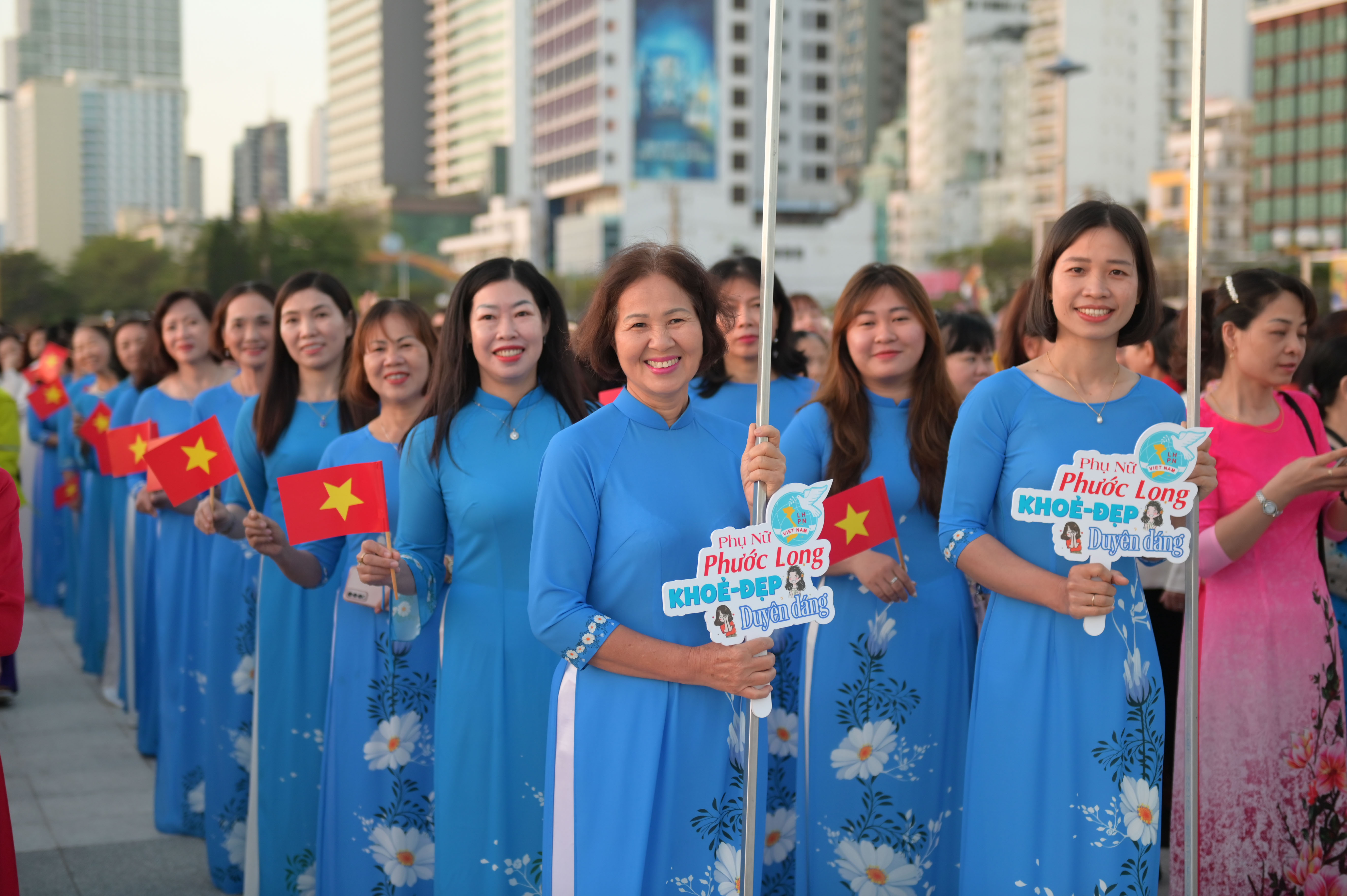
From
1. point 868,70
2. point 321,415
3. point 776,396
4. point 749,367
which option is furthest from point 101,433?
point 868,70

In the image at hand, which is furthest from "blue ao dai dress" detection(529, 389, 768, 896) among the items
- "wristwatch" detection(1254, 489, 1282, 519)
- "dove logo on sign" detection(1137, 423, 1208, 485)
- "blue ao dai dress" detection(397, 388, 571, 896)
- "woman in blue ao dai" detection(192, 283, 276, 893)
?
"woman in blue ao dai" detection(192, 283, 276, 893)

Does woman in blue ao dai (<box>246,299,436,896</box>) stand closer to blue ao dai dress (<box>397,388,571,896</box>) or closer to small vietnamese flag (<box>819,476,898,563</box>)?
blue ao dai dress (<box>397,388,571,896</box>)

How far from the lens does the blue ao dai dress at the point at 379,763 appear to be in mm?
3471

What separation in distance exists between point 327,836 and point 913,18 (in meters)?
128

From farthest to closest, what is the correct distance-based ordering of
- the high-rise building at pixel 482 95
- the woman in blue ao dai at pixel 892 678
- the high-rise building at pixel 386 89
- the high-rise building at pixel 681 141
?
1. the high-rise building at pixel 386 89
2. the high-rise building at pixel 482 95
3. the high-rise building at pixel 681 141
4. the woman in blue ao dai at pixel 892 678

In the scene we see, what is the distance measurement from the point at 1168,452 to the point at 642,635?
43.9 inches

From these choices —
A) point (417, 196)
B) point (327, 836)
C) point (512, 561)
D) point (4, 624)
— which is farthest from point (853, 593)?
point (417, 196)

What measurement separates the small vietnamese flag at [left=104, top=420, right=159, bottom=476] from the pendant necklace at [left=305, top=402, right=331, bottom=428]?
1185 mm

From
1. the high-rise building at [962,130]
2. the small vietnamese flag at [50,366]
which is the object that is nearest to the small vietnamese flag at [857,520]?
the small vietnamese flag at [50,366]

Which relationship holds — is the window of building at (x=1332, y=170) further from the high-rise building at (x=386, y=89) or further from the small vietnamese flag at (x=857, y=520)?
the small vietnamese flag at (x=857, y=520)

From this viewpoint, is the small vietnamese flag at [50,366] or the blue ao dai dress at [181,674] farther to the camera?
the small vietnamese flag at [50,366]

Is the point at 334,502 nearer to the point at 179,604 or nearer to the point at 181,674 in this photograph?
the point at 181,674

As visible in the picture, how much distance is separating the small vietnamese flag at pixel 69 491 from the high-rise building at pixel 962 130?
282 feet

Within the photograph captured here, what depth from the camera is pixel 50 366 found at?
8820mm
